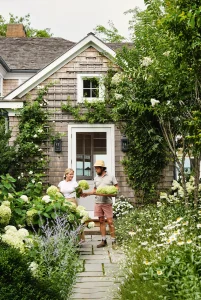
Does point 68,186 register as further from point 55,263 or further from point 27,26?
point 27,26

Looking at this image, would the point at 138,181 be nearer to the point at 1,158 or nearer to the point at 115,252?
the point at 1,158

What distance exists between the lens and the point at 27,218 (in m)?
7.54

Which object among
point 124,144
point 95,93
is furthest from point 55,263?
point 95,93

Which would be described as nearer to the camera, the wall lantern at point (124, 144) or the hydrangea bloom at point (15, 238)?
the hydrangea bloom at point (15, 238)

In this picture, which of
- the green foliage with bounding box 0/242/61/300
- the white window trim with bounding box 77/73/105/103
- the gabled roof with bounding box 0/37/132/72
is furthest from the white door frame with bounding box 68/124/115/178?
the green foliage with bounding box 0/242/61/300

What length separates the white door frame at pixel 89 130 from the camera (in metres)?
12.6

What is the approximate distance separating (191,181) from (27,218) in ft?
19.2

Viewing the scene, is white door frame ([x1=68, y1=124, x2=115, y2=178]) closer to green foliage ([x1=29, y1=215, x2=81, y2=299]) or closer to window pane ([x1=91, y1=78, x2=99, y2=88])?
window pane ([x1=91, y1=78, x2=99, y2=88])

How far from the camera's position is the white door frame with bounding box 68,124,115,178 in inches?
497

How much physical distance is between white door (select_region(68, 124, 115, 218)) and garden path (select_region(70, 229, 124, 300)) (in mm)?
3551

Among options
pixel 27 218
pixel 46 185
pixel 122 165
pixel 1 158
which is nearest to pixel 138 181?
pixel 122 165

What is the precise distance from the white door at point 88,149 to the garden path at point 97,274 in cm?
355

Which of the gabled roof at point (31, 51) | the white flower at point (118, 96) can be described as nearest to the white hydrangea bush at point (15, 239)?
the white flower at point (118, 96)

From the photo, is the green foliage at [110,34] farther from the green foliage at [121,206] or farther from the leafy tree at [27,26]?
the green foliage at [121,206]
